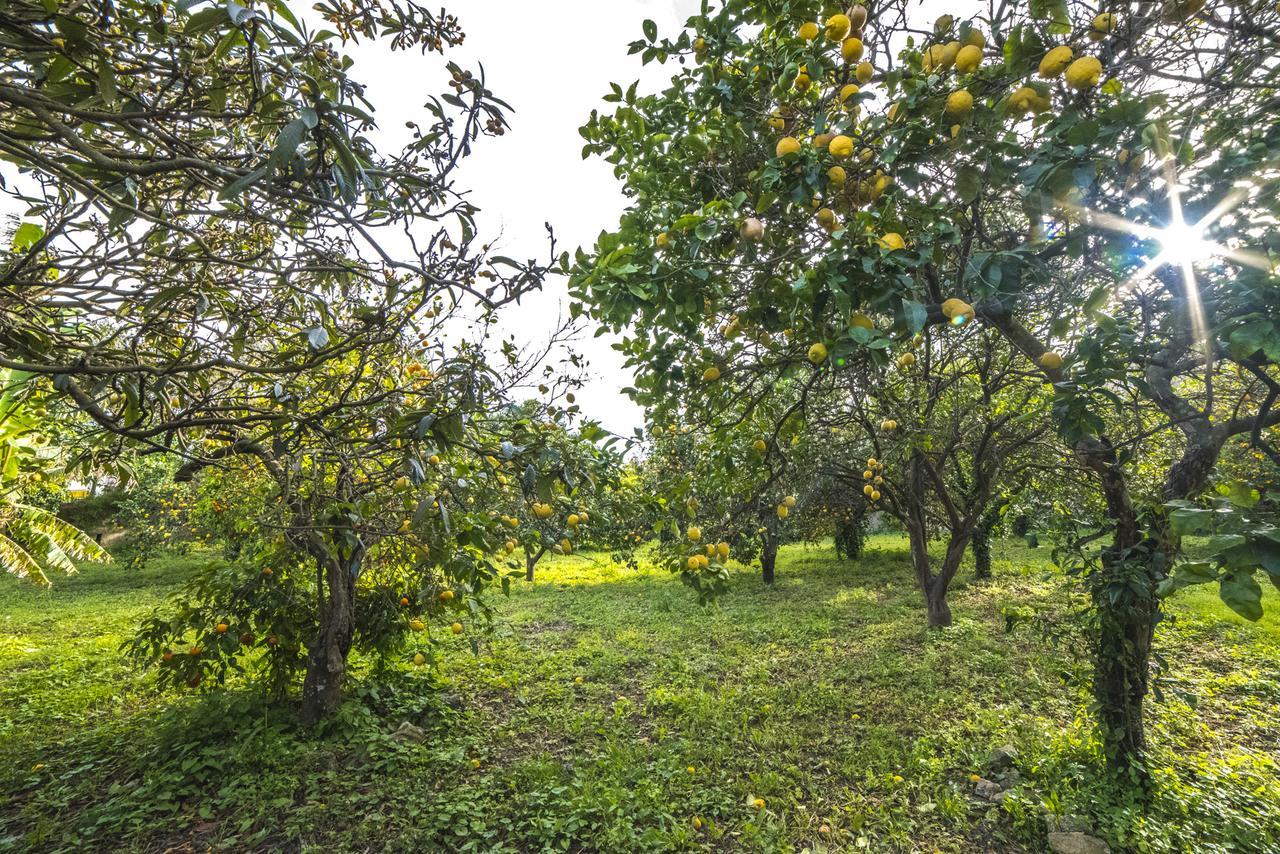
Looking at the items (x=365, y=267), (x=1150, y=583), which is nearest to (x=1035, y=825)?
(x=1150, y=583)

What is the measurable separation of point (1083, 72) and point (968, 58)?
12.6 inches

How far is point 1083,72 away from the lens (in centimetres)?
155

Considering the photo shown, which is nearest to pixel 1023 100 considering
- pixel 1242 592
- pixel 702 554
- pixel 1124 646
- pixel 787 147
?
pixel 787 147

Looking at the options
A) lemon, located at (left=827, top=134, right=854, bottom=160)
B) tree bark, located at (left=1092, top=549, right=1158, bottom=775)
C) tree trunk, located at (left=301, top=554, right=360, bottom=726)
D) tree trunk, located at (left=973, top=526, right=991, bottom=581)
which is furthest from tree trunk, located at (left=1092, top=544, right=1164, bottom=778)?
tree trunk, located at (left=973, top=526, right=991, bottom=581)

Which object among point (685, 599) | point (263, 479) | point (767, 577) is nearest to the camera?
point (263, 479)

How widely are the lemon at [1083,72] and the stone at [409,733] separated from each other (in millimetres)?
5135

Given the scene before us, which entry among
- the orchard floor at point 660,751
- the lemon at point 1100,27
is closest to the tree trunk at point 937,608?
the orchard floor at point 660,751

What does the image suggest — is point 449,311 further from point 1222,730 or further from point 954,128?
point 1222,730

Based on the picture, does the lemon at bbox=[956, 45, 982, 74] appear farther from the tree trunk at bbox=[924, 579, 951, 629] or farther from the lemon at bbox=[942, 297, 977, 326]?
the tree trunk at bbox=[924, 579, 951, 629]

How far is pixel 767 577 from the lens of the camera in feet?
37.1

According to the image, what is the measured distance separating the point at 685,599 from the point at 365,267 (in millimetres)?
8602

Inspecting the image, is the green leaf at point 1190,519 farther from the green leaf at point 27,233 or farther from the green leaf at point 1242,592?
the green leaf at point 27,233

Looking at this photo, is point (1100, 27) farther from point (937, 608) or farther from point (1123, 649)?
point (937, 608)

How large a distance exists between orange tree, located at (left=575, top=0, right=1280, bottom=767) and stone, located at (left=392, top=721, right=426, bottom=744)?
11.3 ft
